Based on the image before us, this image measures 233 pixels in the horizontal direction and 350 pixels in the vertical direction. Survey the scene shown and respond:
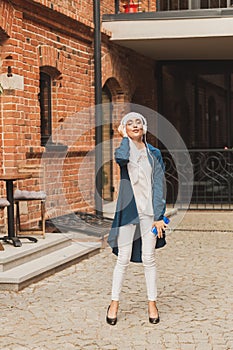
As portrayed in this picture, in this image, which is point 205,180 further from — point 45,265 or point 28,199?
point 45,265

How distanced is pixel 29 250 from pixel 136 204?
238 centimetres

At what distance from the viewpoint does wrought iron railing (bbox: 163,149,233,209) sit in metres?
13.8

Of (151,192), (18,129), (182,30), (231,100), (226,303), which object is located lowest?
(226,303)

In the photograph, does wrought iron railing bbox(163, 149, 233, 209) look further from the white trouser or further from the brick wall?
the white trouser

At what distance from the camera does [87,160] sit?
1120 cm

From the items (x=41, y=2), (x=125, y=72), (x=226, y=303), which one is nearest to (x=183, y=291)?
(x=226, y=303)

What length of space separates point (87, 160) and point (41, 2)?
2.96 metres

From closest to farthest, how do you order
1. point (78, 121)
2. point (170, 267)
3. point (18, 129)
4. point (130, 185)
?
point (130, 185)
point (170, 267)
point (18, 129)
point (78, 121)

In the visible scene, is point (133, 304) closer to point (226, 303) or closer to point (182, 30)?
point (226, 303)

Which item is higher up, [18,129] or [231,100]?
[231,100]

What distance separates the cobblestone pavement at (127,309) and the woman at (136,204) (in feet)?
0.88

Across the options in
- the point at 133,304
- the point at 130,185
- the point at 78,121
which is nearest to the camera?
the point at 130,185

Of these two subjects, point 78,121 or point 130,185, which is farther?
point 78,121

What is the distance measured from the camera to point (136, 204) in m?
5.24
